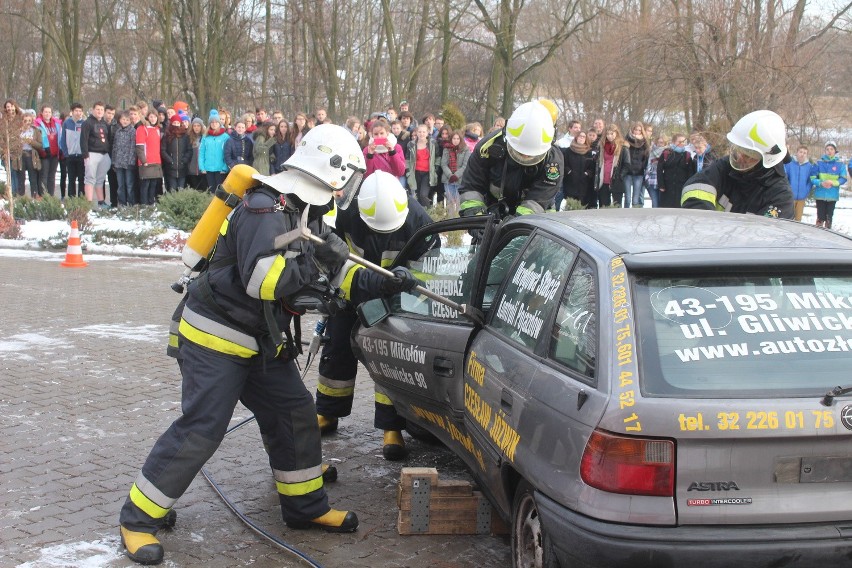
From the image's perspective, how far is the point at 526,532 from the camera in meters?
3.61

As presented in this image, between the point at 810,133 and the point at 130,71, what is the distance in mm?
29744

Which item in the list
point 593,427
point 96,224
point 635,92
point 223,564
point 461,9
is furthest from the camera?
point 461,9

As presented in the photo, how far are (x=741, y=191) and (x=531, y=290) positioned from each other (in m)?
3.16

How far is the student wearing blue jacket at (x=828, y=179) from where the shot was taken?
16406mm

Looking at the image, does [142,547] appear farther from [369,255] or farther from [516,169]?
[516,169]

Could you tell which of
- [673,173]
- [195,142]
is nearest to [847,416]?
[673,173]

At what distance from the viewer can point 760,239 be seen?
3.55 m

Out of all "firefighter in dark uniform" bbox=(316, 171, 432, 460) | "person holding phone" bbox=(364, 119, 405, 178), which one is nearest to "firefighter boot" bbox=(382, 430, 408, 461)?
"firefighter in dark uniform" bbox=(316, 171, 432, 460)

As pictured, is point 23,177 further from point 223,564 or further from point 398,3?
point 398,3

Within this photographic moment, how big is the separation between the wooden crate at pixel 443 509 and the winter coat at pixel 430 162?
39.5 feet

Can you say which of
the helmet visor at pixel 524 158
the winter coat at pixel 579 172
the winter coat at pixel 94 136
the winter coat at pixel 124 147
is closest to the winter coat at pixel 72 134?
the winter coat at pixel 94 136

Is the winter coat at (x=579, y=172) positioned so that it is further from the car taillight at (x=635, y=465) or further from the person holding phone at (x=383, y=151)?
the car taillight at (x=635, y=465)

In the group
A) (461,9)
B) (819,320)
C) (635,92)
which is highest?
(461,9)

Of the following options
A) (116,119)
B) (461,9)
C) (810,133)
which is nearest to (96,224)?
(116,119)
